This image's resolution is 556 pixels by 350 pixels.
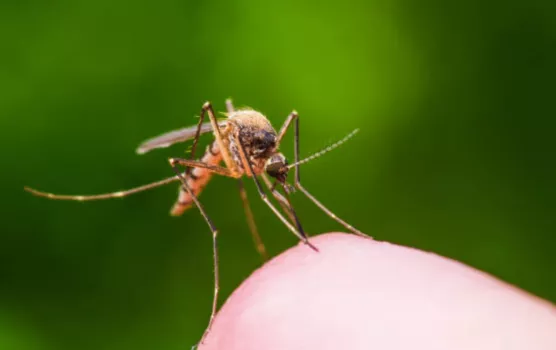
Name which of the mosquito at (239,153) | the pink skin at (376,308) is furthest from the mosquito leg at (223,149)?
the pink skin at (376,308)

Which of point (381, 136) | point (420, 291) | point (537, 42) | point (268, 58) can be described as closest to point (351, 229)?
point (381, 136)

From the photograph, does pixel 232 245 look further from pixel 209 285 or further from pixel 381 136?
pixel 381 136

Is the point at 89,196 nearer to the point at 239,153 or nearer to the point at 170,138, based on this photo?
the point at 170,138

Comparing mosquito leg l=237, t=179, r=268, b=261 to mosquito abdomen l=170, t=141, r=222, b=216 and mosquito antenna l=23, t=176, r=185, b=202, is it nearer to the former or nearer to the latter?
mosquito abdomen l=170, t=141, r=222, b=216

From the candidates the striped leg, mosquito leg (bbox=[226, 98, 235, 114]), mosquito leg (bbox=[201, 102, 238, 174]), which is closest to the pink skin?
the striped leg

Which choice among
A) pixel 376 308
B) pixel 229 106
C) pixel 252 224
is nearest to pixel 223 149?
pixel 229 106
